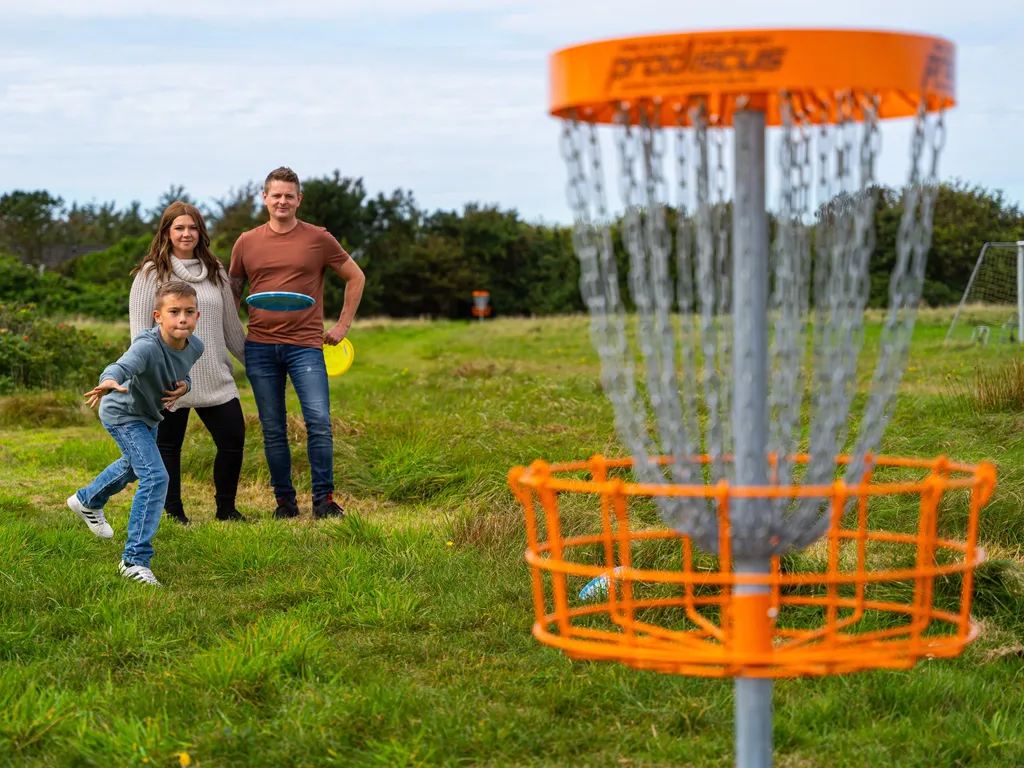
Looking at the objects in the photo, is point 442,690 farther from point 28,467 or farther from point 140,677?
point 28,467

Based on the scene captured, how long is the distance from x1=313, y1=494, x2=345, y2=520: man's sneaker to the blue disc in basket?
1150 millimetres

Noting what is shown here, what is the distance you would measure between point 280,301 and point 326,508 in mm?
1258

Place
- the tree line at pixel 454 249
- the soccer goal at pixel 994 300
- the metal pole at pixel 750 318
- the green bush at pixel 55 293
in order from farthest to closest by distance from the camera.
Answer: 1. the tree line at pixel 454 249
2. the green bush at pixel 55 293
3. the soccer goal at pixel 994 300
4. the metal pole at pixel 750 318

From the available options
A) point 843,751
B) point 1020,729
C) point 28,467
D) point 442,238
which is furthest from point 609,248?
point 442,238

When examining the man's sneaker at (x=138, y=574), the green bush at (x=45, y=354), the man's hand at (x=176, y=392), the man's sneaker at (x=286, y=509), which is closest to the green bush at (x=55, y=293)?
the green bush at (x=45, y=354)

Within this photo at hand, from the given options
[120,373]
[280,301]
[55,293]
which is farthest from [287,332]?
[55,293]

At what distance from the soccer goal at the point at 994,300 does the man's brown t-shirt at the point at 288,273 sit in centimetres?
1449

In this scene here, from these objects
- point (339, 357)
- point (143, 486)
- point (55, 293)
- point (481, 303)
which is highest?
point (55, 293)

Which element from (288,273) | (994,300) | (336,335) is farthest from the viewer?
(994,300)

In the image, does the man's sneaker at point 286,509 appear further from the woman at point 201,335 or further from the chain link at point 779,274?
the chain link at point 779,274

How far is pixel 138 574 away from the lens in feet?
18.0

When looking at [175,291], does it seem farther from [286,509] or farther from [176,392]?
[286,509]

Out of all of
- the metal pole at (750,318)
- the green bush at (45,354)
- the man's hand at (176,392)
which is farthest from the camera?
the green bush at (45,354)

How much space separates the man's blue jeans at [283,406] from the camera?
23.7 feet
